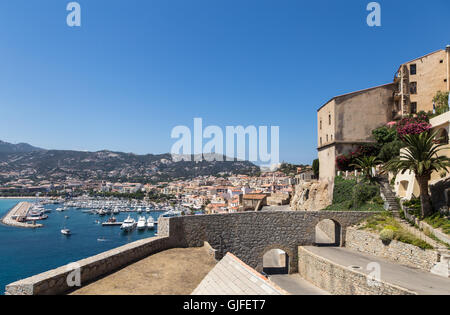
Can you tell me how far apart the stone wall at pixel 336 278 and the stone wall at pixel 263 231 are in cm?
114

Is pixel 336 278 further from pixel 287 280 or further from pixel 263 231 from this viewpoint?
pixel 263 231

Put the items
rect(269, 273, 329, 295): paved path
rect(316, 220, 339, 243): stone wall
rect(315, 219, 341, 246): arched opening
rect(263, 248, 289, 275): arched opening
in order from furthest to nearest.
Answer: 1. rect(316, 220, 339, 243): stone wall
2. rect(315, 219, 341, 246): arched opening
3. rect(263, 248, 289, 275): arched opening
4. rect(269, 273, 329, 295): paved path

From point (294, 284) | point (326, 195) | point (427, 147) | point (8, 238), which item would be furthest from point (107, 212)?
point (427, 147)

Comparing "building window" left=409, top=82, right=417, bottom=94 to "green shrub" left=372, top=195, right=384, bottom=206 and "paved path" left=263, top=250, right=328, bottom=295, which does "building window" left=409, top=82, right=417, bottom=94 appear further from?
"paved path" left=263, top=250, right=328, bottom=295

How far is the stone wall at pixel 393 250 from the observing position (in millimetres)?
14211

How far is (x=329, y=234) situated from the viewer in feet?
86.7

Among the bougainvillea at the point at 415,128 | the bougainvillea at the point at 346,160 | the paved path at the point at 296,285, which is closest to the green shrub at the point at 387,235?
the paved path at the point at 296,285

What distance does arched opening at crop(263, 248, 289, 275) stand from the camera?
71.9 ft

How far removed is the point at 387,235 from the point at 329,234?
32.2 feet

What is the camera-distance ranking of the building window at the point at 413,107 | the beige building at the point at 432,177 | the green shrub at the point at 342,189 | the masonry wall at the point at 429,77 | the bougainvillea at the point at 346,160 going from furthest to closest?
the building window at the point at 413,107 → the bougainvillea at the point at 346,160 → the masonry wall at the point at 429,77 → the green shrub at the point at 342,189 → the beige building at the point at 432,177

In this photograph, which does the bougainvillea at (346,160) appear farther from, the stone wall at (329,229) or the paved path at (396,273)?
the paved path at (396,273)

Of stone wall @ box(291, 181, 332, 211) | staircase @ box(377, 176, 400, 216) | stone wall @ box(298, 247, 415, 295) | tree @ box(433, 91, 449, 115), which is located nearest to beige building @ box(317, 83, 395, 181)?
stone wall @ box(291, 181, 332, 211)

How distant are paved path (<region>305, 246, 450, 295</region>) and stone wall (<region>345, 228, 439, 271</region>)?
1.31 ft
